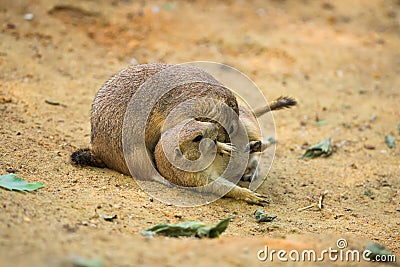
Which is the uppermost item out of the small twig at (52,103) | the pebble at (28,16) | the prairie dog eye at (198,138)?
the pebble at (28,16)

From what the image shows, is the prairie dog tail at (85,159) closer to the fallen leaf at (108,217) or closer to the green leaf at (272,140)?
the fallen leaf at (108,217)

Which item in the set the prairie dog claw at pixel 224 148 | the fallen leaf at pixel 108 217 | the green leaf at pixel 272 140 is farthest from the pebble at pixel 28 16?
the fallen leaf at pixel 108 217

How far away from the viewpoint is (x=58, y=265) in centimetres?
263

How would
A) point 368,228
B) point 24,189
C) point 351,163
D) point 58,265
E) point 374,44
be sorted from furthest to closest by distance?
point 374,44 → point 351,163 → point 368,228 → point 24,189 → point 58,265

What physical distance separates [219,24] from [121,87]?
5531mm

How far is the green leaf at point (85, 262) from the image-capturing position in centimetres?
265

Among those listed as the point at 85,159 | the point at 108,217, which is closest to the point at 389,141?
the point at 85,159

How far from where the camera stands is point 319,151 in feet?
20.6

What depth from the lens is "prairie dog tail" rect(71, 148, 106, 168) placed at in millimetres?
4867

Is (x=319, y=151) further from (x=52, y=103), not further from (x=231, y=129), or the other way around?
(x=52, y=103)

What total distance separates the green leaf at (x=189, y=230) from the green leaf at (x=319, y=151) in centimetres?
286

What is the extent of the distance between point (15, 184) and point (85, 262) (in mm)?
1641

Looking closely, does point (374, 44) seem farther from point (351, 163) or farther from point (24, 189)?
point (24, 189)

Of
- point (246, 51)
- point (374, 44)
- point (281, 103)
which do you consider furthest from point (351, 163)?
point (374, 44)
